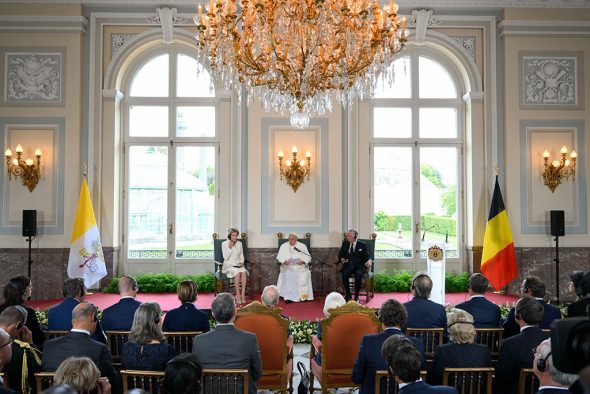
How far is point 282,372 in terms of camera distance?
4.12m

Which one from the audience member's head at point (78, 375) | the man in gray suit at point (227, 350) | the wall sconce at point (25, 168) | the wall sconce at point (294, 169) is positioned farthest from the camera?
the wall sconce at point (294, 169)

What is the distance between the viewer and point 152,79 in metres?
10.1

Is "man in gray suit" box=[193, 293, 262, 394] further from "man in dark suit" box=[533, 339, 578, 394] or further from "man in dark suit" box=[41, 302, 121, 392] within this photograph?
"man in dark suit" box=[533, 339, 578, 394]

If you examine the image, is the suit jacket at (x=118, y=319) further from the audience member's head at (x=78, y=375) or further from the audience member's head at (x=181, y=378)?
the audience member's head at (x=181, y=378)

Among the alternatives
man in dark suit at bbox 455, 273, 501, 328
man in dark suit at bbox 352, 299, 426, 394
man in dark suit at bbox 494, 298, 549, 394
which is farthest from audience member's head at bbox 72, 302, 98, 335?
man in dark suit at bbox 455, 273, 501, 328

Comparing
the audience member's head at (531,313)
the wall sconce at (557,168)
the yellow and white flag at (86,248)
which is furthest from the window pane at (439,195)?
the audience member's head at (531,313)

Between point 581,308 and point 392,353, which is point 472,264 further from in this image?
point 392,353

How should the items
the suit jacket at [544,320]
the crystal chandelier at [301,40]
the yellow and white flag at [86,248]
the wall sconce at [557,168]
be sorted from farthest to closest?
the wall sconce at [557,168] → the yellow and white flag at [86,248] → the crystal chandelier at [301,40] → the suit jacket at [544,320]

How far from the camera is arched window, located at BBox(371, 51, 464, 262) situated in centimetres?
1001

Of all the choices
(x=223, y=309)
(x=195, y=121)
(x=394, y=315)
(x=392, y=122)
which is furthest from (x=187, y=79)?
(x=394, y=315)

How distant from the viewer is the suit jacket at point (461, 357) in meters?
3.20

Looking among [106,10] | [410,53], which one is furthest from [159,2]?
[410,53]

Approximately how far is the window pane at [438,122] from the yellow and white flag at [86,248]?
6179 millimetres

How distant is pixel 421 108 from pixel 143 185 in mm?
5469
